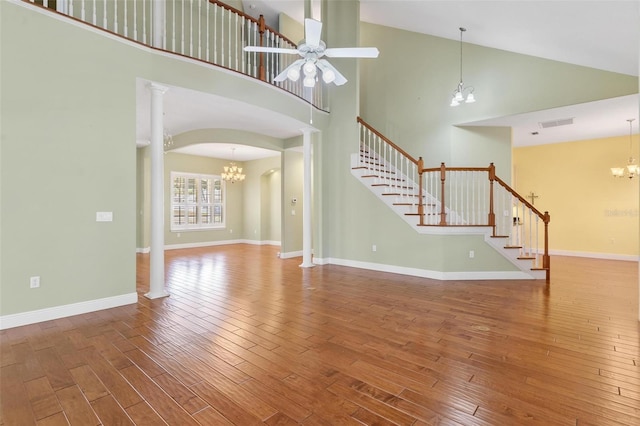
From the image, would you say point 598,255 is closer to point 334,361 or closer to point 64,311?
point 334,361

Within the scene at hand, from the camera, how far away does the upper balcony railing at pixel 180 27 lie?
3.96 m

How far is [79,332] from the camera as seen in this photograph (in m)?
2.96

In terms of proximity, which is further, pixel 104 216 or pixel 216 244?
pixel 216 244

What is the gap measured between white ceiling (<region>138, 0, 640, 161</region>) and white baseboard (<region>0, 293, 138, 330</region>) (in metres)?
2.95

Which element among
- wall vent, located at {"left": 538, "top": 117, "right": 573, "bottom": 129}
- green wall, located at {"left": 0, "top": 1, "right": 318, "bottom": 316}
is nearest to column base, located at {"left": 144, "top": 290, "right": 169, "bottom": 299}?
green wall, located at {"left": 0, "top": 1, "right": 318, "bottom": 316}

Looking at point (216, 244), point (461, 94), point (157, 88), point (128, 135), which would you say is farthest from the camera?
point (216, 244)

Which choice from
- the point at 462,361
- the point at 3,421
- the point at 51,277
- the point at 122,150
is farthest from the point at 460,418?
the point at 122,150

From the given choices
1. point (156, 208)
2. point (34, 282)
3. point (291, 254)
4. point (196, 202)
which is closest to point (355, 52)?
point (156, 208)

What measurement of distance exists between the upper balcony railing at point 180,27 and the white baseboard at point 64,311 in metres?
3.27

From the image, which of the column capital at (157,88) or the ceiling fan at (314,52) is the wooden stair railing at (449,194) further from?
the column capital at (157,88)

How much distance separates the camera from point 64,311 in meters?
3.37

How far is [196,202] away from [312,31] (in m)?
8.39

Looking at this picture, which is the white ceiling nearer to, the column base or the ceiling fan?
the ceiling fan

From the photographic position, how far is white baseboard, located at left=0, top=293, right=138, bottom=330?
121 inches
